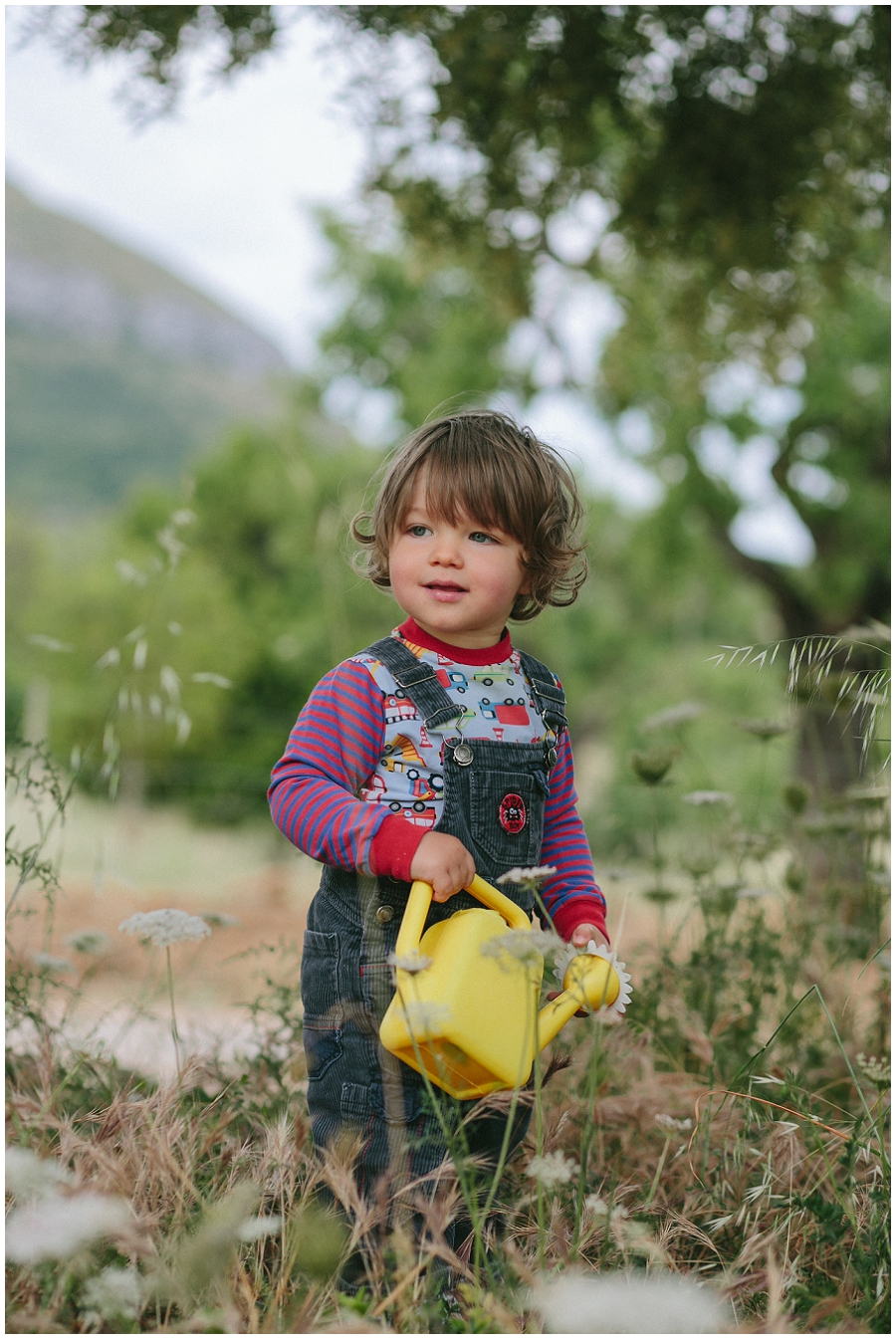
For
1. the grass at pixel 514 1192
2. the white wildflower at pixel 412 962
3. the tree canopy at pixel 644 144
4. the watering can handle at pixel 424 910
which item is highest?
the tree canopy at pixel 644 144

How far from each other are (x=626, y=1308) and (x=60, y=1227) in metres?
0.62

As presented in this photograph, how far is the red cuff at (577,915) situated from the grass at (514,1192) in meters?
0.18

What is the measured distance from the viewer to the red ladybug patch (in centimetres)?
182

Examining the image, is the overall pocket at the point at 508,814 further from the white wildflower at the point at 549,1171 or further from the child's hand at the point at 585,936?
the white wildflower at the point at 549,1171

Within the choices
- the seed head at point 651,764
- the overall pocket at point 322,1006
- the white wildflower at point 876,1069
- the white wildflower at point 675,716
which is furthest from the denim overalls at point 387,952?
the white wildflower at point 675,716

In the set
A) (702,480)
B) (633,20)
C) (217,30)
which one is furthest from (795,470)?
(217,30)

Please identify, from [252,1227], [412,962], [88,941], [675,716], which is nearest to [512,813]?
[412,962]

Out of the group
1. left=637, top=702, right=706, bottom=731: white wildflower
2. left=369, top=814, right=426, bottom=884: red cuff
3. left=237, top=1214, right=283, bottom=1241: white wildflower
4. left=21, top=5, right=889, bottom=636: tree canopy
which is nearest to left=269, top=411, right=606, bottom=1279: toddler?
left=369, top=814, right=426, bottom=884: red cuff

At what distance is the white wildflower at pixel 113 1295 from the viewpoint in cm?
127

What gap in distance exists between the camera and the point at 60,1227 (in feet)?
3.95

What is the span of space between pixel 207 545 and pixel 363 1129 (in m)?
27.3

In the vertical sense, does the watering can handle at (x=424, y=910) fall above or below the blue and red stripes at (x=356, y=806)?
below

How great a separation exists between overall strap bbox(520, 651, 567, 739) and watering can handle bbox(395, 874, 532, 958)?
0.39 m

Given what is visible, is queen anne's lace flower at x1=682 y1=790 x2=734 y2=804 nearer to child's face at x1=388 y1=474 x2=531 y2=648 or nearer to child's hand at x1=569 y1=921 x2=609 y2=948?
child's hand at x1=569 y1=921 x2=609 y2=948
